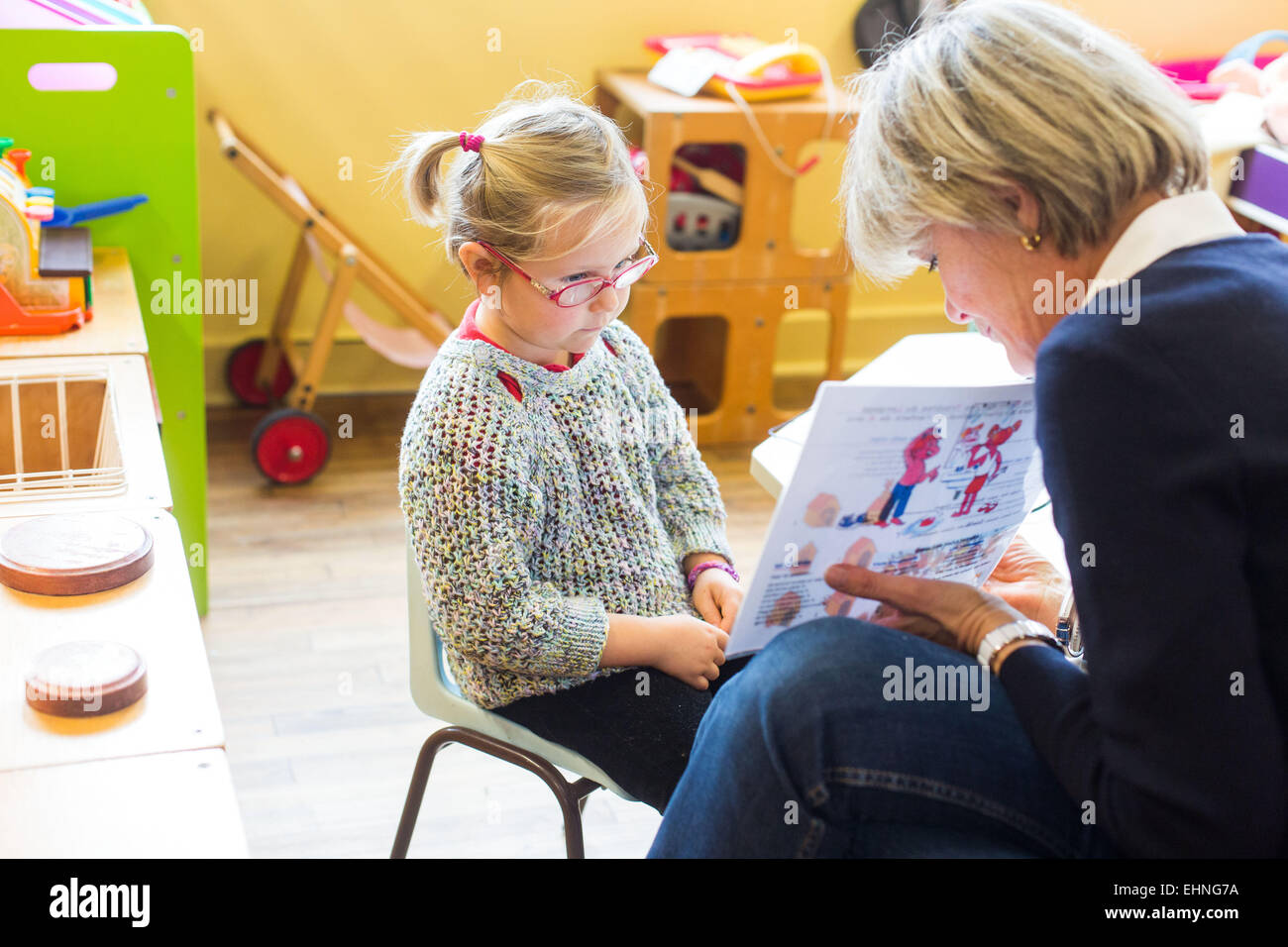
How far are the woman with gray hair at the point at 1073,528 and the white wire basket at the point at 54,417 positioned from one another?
83 cm

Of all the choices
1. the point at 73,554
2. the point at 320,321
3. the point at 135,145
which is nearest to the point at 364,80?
the point at 320,321

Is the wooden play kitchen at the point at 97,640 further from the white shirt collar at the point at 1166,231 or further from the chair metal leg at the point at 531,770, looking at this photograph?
the white shirt collar at the point at 1166,231

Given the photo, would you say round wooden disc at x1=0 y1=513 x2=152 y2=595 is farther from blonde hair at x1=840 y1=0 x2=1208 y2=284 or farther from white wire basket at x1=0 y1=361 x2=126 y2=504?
blonde hair at x1=840 y1=0 x2=1208 y2=284

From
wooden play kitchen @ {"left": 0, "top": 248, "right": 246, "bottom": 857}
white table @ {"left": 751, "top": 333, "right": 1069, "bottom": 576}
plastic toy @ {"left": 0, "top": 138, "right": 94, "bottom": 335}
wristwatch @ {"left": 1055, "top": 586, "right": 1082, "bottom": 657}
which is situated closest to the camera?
wooden play kitchen @ {"left": 0, "top": 248, "right": 246, "bottom": 857}

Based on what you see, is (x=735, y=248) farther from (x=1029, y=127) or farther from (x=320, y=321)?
(x=1029, y=127)

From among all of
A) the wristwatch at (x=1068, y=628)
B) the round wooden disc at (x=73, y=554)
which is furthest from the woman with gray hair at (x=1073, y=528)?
the round wooden disc at (x=73, y=554)

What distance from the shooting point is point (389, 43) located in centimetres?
284

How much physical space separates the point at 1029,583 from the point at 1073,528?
396mm

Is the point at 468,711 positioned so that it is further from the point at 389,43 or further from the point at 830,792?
the point at 389,43

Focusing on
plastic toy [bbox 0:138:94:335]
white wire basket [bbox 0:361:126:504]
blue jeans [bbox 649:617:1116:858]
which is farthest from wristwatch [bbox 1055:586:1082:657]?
plastic toy [bbox 0:138:94:335]

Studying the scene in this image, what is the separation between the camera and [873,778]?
2.98 ft

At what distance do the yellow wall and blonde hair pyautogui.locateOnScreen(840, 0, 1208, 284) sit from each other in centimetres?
198

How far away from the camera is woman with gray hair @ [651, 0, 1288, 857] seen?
0.80m
